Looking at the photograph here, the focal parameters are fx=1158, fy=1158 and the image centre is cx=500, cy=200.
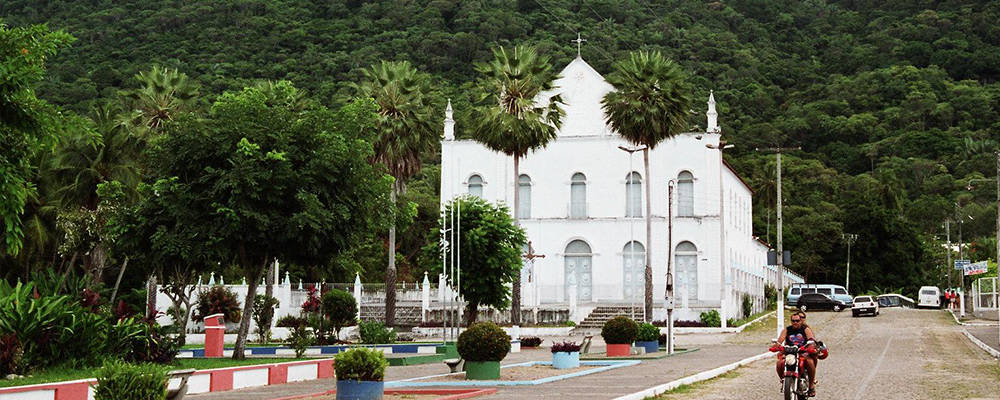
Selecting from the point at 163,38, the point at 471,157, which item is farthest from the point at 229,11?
the point at 471,157

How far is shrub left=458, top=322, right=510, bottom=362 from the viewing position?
22922mm

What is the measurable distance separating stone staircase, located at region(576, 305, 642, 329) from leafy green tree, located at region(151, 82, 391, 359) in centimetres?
2538

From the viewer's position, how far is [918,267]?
10031cm

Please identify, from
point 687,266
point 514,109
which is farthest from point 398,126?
point 687,266

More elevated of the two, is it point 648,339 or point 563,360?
point 648,339

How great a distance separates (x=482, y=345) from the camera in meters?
22.9

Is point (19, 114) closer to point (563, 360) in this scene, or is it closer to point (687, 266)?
point (563, 360)

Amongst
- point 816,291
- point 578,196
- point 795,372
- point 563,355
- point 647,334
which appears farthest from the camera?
point 816,291

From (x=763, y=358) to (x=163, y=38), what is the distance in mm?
87969

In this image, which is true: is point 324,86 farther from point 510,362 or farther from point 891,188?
point 510,362

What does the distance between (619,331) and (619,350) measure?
0.66m

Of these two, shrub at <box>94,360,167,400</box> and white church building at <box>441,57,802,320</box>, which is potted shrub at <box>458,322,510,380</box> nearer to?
shrub at <box>94,360,167,400</box>

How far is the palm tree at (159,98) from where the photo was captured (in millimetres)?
43344

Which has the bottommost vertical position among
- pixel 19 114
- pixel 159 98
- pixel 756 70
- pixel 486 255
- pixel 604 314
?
pixel 604 314
